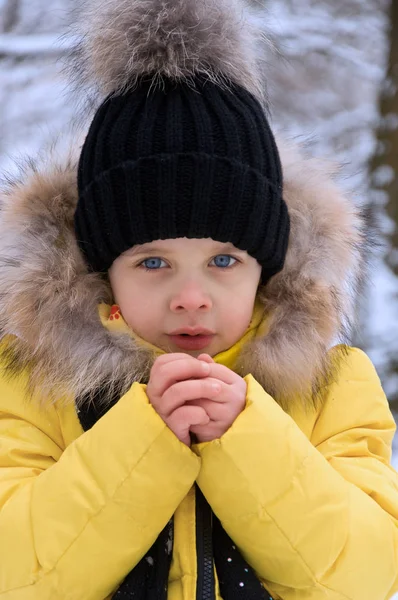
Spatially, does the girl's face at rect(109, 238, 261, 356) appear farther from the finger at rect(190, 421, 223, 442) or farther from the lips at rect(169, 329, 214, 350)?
the finger at rect(190, 421, 223, 442)

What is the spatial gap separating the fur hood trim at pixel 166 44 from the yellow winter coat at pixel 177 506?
0.63 meters

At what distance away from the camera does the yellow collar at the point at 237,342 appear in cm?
145

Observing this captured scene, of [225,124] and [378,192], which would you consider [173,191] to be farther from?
[378,192]

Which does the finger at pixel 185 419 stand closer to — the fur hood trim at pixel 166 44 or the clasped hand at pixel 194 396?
the clasped hand at pixel 194 396

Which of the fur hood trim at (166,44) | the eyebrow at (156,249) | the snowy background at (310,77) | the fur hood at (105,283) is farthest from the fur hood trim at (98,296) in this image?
the snowy background at (310,77)

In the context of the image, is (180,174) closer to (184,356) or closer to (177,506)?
(184,356)

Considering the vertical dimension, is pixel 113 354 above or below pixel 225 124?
below

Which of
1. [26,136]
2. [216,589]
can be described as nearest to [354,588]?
[216,589]

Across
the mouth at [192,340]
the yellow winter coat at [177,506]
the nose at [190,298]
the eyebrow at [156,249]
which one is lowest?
the yellow winter coat at [177,506]

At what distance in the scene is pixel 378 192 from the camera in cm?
399

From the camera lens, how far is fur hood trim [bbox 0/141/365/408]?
1432 millimetres

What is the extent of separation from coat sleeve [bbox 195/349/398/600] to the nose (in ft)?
0.55

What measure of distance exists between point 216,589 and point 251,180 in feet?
2.42

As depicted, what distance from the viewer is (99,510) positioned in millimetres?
1219
